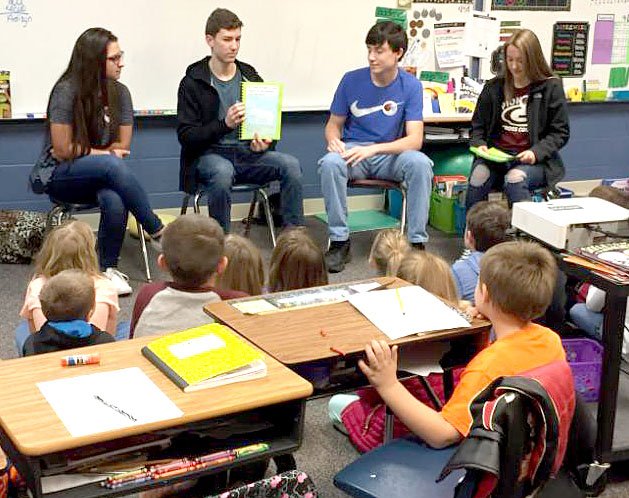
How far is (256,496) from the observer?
1506 mm

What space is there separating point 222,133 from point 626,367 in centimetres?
232

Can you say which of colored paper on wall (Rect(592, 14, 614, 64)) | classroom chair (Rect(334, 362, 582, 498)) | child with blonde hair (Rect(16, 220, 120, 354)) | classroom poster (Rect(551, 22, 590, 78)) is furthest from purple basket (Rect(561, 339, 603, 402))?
colored paper on wall (Rect(592, 14, 614, 64))

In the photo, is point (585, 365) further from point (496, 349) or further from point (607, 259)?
point (496, 349)

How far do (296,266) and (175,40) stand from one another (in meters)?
2.49

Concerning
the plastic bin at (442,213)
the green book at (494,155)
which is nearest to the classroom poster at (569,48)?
the plastic bin at (442,213)

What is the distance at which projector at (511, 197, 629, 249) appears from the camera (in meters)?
2.74

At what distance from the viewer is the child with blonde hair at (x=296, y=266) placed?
3.05 m

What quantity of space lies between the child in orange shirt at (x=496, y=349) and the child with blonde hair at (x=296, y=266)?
2.99 ft

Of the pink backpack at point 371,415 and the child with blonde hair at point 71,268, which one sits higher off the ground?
the child with blonde hair at point 71,268

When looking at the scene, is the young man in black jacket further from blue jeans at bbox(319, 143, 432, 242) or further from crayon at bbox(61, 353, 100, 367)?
crayon at bbox(61, 353, 100, 367)

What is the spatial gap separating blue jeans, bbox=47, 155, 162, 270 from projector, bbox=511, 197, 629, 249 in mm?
2003

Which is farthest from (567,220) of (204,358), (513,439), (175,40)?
(175,40)

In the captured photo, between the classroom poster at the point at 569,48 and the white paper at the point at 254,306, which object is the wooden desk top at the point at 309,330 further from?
the classroom poster at the point at 569,48

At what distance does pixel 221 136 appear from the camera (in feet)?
15.1
